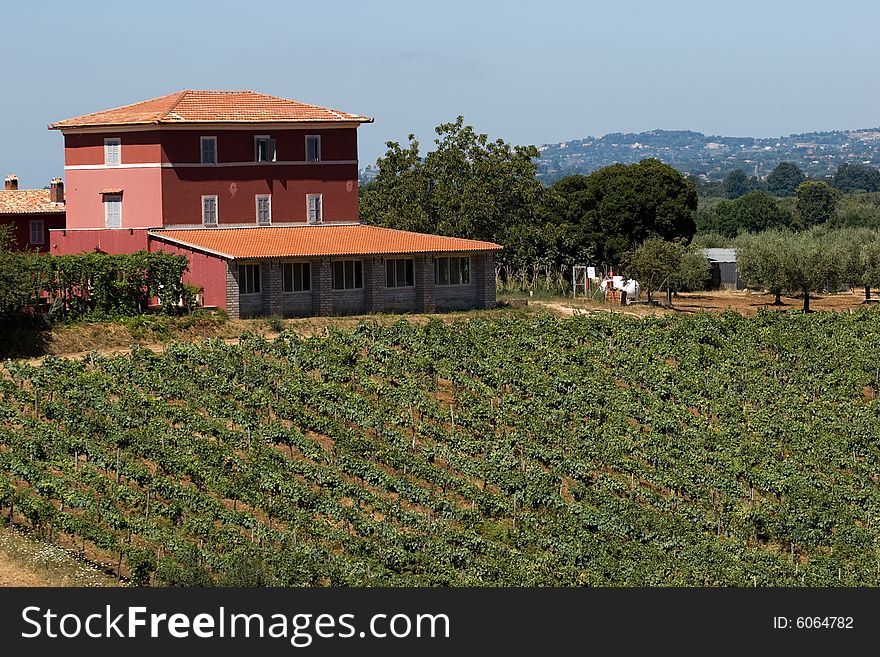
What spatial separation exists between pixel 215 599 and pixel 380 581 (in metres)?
6.57

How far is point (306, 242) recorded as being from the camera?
52500 mm

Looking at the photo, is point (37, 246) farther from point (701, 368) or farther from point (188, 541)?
point (188, 541)

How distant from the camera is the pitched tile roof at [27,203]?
2457 inches

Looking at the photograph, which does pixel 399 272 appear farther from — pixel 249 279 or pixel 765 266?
pixel 765 266

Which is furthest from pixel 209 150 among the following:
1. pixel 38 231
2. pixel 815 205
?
pixel 815 205

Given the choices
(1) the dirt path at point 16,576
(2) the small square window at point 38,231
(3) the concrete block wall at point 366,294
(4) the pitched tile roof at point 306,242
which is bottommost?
(1) the dirt path at point 16,576

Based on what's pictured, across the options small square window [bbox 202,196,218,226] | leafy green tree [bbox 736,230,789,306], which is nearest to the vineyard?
small square window [bbox 202,196,218,226]

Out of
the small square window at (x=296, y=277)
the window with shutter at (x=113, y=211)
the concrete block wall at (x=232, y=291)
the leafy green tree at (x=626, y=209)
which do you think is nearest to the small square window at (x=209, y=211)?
the window with shutter at (x=113, y=211)

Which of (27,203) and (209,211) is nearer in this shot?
(209,211)

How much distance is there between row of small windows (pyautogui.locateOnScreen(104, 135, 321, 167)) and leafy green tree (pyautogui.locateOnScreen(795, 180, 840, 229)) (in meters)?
81.1

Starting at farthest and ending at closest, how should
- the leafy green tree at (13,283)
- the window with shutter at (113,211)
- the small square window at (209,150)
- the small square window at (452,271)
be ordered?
the small square window at (209,150) → the window with shutter at (113,211) → the small square window at (452,271) → the leafy green tree at (13,283)

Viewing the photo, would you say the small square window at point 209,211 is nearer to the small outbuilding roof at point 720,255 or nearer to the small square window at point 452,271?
the small square window at point 452,271

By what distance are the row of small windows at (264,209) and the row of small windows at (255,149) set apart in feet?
4.55

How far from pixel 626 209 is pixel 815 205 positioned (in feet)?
240
